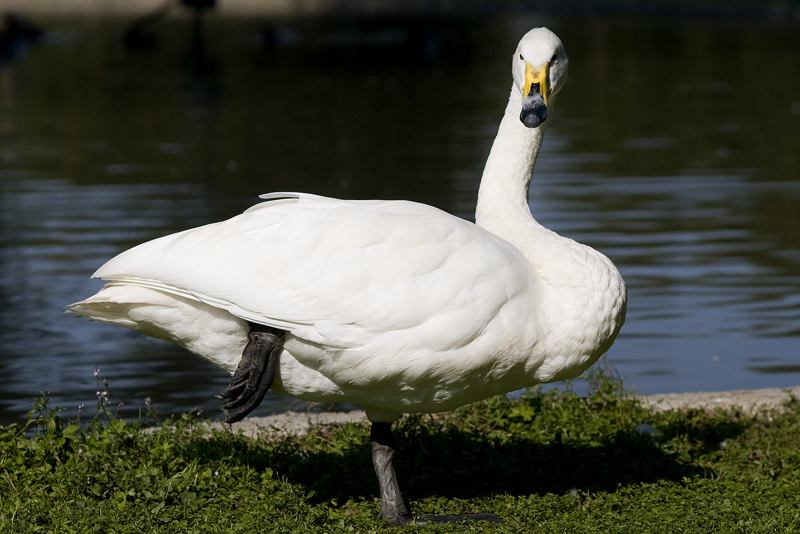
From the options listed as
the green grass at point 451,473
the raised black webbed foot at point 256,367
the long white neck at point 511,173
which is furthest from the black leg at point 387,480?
the long white neck at point 511,173

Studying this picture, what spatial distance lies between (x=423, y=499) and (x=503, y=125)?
1847 millimetres

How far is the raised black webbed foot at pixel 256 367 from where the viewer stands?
4.57 metres

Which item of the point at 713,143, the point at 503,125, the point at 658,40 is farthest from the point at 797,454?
the point at 658,40

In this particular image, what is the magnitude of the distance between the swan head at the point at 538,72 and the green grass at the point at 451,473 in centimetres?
181

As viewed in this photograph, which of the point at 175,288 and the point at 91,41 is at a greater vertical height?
the point at 91,41

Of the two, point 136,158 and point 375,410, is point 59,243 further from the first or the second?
point 375,410

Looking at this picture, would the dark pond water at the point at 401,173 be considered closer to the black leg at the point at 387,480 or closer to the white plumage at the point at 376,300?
the black leg at the point at 387,480

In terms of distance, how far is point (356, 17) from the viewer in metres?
63.1

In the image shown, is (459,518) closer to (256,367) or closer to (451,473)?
(451,473)

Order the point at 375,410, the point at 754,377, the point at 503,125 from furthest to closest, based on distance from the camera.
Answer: the point at 754,377, the point at 503,125, the point at 375,410

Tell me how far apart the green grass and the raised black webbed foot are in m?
0.55

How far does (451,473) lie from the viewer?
5.72m

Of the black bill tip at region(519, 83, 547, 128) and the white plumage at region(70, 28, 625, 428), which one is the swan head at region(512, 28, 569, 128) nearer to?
the black bill tip at region(519, 83, 547, 128)

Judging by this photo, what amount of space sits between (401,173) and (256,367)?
1048cm
